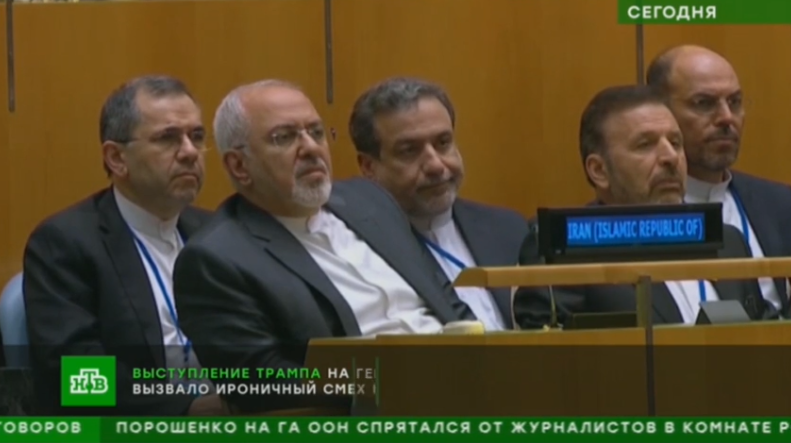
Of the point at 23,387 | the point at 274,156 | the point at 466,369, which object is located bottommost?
the point at 23,387

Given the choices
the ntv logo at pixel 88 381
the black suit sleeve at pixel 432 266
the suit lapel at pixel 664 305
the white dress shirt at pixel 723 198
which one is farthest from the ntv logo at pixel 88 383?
the white dress shirt at pixel 723 198

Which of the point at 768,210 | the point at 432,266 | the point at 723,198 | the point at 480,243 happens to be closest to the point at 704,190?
the point at 723,198

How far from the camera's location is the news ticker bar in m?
2.21

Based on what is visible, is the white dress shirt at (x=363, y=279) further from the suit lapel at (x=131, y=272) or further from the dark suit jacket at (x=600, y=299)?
the suit lapel at (x=131, y=272)

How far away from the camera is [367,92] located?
137 inches

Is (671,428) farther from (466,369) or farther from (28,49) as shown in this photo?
(28,49)

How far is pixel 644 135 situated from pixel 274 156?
2.75 feet

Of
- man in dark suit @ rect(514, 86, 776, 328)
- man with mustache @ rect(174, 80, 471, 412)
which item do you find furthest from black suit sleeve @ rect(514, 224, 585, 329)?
man with mustache @ rect(174, 80, 471, 412)

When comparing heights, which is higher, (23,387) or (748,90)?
(748,90)

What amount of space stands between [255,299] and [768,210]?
60.1 inches

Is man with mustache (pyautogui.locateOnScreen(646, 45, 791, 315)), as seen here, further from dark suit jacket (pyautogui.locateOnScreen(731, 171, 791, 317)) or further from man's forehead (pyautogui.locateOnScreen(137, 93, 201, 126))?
man's forehead (pyautogui.locateOnScreen(137, 93, 201, 126))

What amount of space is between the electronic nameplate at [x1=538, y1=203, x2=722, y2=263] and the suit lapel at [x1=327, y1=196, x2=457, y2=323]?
630 mm

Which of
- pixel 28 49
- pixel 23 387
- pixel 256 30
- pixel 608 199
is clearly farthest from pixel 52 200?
pixel 608 199

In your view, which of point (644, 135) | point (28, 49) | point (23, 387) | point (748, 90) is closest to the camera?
point (23, 387)
